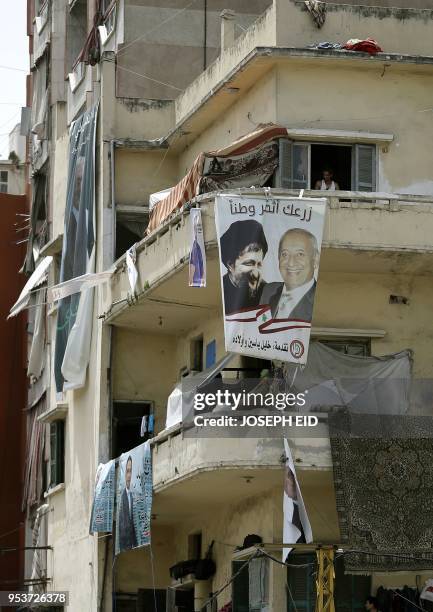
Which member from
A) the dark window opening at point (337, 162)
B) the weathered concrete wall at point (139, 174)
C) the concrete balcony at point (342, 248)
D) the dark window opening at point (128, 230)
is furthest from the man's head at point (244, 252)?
the weathered concrete wall at point (139, 174)

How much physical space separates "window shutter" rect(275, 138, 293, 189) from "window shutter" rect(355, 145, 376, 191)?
1.10 m

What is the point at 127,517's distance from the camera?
30.3m

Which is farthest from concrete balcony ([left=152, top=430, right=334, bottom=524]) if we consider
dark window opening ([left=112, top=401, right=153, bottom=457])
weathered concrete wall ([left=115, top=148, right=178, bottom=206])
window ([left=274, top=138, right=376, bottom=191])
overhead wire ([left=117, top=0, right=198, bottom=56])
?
overhead wire ([left=117, top=0, right=198, bottom=56])

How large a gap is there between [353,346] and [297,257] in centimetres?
237

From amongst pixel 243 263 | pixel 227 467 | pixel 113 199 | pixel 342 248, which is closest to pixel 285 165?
pixel 342 248

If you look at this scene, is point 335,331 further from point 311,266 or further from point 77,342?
point 77,342

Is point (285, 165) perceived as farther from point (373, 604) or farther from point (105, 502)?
point (373, 604)

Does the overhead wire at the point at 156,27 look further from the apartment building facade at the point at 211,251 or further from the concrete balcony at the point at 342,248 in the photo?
the concrete balcony at the point at 342,248

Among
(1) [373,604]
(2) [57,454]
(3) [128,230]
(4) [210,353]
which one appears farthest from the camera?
(2) [57,454]

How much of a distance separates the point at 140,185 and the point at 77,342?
10.2ft

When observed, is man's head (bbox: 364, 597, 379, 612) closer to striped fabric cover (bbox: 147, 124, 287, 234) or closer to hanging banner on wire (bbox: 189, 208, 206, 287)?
hanging banner on wire (bbox: 189, 208, 206, 287)

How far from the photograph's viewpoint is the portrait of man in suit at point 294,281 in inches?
1041

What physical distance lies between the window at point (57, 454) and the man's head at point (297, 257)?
10489mm

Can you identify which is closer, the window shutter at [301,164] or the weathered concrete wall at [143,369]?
the window shutter at [301,164]
